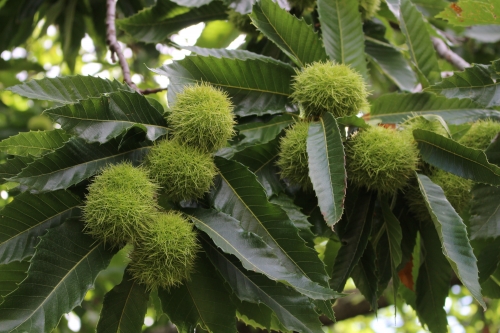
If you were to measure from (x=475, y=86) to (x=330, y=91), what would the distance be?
0.54 m

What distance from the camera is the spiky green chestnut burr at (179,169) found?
4.47ft

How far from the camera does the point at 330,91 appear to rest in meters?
1.52

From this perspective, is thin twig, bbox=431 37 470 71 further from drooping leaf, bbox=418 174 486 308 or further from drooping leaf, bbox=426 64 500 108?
drooping leaf, bbox=418 174 486 308

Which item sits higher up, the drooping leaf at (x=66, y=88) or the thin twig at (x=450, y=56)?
the drooping leaf at (x=66, y=88)

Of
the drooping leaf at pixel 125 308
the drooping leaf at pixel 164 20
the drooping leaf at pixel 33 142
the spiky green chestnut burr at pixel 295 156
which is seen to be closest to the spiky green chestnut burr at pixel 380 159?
the spiky green chestnut burr at pixel 295 156

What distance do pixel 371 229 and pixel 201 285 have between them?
549mm

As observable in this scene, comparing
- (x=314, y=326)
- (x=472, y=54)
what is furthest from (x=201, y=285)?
(x=472, y=54)

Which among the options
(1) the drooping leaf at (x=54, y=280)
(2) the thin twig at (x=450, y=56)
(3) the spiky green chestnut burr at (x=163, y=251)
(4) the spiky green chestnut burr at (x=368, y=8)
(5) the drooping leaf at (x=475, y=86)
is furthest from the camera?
(2) the thin twig at (x=450, y=56)

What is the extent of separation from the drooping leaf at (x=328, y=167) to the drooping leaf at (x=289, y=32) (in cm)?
34

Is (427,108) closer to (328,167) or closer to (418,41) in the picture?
(418,41)

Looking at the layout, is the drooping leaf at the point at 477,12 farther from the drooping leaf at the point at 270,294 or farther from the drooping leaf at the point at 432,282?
the drooping leaf at the point at 270,294

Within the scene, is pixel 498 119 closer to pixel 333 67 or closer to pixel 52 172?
pixel 333 67

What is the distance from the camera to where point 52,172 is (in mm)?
1348

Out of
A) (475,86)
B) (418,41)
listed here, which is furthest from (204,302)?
(418,41)
